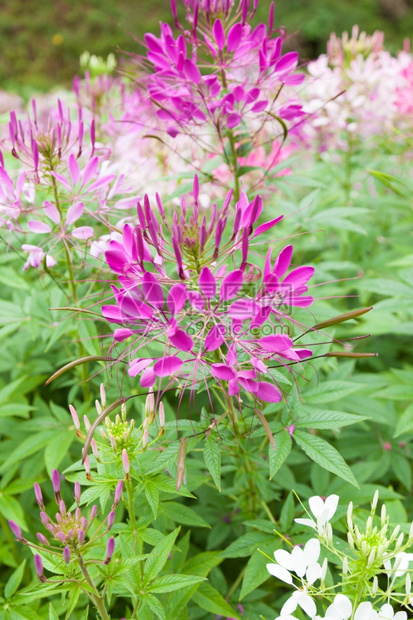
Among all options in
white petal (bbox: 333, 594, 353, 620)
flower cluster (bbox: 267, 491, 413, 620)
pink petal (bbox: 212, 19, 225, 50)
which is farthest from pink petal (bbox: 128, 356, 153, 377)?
pink petal (bbox: 212, 19, 225, 50)

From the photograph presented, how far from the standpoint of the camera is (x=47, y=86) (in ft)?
34.1

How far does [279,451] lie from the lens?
1.15m

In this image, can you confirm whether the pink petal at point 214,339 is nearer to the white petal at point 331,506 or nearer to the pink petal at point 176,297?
the pink petal at point 176,297

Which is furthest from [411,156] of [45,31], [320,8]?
[45,31]

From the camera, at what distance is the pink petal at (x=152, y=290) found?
3.04 ft

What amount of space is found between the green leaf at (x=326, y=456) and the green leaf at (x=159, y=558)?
33cm

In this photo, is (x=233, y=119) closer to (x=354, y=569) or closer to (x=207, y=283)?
(x=207, y=283)

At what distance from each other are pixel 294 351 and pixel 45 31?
1322cm

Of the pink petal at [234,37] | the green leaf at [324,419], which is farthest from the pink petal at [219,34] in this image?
the green leaf at [324,419]

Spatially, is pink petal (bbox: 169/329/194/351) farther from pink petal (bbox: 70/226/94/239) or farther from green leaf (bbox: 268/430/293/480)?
pink petal (bbox: 70/226/94/239)

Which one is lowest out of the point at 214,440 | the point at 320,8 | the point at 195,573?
the point at 195,573

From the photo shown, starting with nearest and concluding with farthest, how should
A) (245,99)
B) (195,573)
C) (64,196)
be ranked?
1. (195,573)
2. (245,99)
3. (64,196)

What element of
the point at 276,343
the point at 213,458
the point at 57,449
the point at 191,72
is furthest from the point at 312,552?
the point at 191,72

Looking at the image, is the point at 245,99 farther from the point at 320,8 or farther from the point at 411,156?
the point at 320,8
